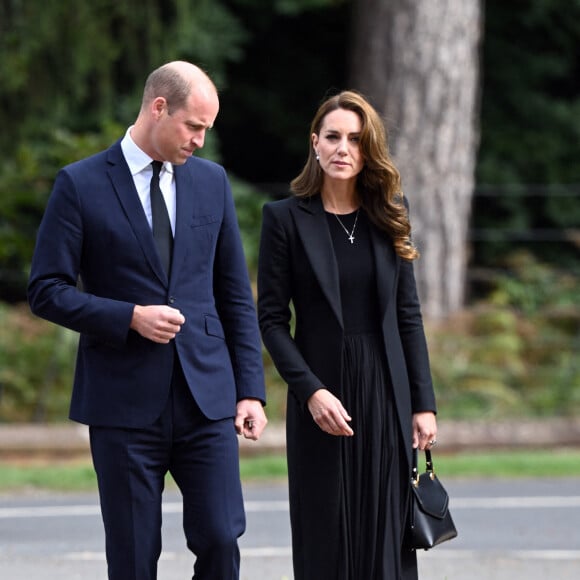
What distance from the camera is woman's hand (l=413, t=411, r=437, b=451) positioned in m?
4.99

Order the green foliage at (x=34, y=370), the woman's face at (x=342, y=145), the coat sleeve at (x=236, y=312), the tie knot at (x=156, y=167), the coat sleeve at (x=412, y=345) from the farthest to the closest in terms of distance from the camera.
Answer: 1. the green foliage at (x=34, y=370)
2. the coat sleeve at (x=412, y=345)
3. the woman's face at (x=342, y=145)
4. the coat sleeve at (x=236, y=312)
5. the tie knot at (x=156, y=167)

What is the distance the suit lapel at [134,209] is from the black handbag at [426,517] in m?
1.16

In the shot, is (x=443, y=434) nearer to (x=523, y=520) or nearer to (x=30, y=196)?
(x=523, y=520)

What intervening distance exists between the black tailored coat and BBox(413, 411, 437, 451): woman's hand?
0.03 metres

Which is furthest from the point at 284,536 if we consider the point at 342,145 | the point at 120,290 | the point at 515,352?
the point at 515,352

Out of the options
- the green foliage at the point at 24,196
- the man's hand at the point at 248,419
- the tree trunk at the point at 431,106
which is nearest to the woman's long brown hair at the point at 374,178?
the man's hand at the point at 248,419

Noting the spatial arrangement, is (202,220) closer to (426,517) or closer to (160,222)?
(160,222)

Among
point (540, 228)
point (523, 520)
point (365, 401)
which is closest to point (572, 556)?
point (523, 520)

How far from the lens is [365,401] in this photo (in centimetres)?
488

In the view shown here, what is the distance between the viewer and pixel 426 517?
4941 millimetres

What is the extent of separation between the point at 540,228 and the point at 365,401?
12.3 metres

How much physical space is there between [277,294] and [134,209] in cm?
66

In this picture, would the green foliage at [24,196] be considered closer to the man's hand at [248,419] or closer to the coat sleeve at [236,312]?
the coat sleeve at [236,312]

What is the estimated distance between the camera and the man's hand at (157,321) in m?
4.36
